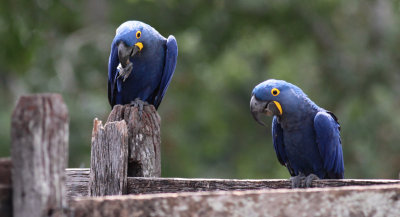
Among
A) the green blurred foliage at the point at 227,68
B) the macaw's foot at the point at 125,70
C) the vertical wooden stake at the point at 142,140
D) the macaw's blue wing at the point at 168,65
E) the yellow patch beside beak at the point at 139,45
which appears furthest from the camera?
the green blurred foliage at the point at 227,68

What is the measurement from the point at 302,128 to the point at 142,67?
1.55 m

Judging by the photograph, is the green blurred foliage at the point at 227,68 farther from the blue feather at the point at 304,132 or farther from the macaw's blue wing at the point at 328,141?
the macaw's blue wing at the point at 328,141

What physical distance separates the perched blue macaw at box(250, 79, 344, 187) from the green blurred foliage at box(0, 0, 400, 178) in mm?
6517

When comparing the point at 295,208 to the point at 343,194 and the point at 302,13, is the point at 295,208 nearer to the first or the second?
the point at 343,194

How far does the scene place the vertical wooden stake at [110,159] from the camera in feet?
11.4

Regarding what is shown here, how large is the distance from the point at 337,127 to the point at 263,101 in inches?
21.3

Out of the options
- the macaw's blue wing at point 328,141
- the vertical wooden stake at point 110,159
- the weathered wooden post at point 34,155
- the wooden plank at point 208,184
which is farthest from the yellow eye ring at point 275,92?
the weathered wooden post at point 34,155

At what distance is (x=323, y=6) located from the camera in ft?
38.6

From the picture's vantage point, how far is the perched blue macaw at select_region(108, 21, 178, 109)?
17.6ft

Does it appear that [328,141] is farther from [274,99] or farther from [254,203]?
[254,203]

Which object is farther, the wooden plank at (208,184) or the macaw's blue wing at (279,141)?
the macaw's blue wing at (279,141)

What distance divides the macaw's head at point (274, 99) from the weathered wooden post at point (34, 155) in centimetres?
252

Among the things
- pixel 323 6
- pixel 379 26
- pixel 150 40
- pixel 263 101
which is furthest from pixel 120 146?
pixel 379 26

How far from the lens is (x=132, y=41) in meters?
5.21
